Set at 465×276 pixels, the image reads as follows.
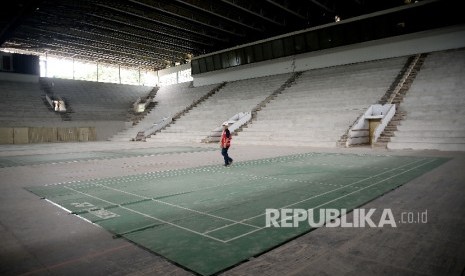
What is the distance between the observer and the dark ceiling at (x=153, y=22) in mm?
21875

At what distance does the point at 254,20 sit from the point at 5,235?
2614 cm

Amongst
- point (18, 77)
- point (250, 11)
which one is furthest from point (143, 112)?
point (250, 11)

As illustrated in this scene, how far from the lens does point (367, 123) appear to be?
1747cm

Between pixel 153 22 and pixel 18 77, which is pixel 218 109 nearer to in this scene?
pixel 153 22

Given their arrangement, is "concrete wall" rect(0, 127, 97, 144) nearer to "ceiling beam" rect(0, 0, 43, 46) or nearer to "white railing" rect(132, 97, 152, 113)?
"white railing" rect(132, 97, 152, 113)

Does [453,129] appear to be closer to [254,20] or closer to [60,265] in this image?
[60,265]

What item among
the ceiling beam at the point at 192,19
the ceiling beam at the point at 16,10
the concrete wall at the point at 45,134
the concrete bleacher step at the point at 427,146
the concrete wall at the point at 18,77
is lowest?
the concrete bleacher step at the point at 427,146

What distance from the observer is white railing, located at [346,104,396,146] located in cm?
1608

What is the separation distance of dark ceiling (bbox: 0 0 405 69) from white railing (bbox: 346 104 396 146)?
9.18 m

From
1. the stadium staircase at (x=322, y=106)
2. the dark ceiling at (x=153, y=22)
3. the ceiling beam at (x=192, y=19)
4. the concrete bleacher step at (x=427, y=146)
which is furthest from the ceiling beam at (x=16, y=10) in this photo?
the concrete bleacher step at (x=427, y=146)

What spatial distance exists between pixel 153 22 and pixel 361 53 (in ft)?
55.4

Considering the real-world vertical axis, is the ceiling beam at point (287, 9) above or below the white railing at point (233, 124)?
above

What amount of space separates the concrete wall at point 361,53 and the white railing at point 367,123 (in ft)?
28.7

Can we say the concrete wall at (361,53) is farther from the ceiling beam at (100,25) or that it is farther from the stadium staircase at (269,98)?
the ceiling beam at (100,25)
